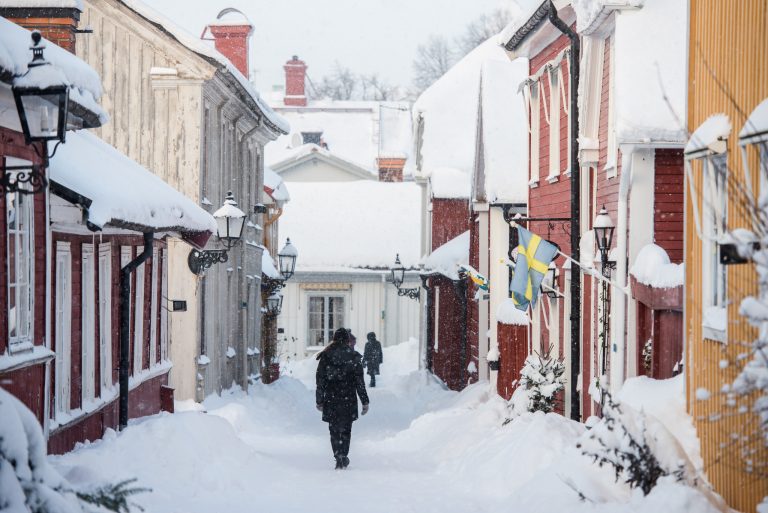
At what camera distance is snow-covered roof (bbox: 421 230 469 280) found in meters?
29.2

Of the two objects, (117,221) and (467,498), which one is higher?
(117,221)

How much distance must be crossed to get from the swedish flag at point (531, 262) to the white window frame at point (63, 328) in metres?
5.78

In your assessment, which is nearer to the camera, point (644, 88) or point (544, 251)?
point (644, 88)

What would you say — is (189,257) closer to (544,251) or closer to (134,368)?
(134,368)

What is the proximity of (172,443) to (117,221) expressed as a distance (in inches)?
93.8

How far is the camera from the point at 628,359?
12.7m

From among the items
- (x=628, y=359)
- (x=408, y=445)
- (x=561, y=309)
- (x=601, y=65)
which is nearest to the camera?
(x=628, y=359)

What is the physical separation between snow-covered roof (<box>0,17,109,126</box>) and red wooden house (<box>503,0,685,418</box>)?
16.1ft

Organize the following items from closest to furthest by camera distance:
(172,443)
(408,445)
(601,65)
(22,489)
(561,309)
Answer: (22,489) → (172,443) → (601,65) → (561,309) → (408,445)

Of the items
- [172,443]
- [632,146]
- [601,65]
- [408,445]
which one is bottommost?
[408,445]

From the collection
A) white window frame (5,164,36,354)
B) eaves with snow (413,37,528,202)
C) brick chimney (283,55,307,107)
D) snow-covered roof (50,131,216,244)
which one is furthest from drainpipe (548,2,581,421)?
brick chimney (283,55,307,107)

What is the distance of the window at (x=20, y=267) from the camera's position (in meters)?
9.28

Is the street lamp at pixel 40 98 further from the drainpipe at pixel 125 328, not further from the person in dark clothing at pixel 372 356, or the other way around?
the person in dark clothing at pixel 372 356

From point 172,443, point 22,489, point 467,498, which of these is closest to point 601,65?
point 467,498
